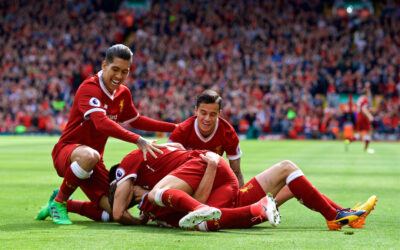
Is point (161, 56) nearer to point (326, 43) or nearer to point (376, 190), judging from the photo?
point (326, 43)

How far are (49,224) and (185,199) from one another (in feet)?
5.49

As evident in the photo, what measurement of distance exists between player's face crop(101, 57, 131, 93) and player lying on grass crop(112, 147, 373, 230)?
1.07 m

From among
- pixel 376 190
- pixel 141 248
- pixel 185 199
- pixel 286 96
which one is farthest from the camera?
pixel 286 96

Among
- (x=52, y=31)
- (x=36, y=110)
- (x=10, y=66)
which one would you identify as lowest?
(x=36, y=110)

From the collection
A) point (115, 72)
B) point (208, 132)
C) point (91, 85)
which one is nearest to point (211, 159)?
point (208, 132)

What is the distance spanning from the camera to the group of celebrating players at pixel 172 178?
5.41 m

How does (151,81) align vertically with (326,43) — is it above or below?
below

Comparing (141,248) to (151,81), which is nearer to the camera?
(141,248)

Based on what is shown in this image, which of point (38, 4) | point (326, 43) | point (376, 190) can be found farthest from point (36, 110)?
point (376, 190)

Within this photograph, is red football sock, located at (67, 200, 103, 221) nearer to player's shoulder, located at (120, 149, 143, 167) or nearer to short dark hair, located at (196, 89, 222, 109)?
player's shoulder, located at (120, 149, 143, 167)

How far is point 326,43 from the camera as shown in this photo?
35.4 meters

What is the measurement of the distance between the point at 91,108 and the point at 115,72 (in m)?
0.53

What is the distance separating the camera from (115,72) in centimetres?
645

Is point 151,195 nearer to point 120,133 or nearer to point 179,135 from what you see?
point 120,133
